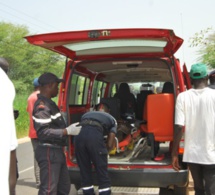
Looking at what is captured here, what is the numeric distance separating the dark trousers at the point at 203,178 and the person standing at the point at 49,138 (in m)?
1.44

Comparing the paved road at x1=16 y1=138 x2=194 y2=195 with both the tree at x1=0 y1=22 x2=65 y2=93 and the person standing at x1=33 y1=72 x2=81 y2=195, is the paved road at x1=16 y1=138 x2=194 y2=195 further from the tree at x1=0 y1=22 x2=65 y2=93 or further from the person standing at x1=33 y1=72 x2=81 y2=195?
the tree at x1=0 y1=22 x2=65 y2=93

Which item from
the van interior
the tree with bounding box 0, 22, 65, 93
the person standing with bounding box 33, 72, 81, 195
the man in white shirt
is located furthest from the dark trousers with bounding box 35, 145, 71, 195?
the tree with bounding box 0, 22, 65, 93

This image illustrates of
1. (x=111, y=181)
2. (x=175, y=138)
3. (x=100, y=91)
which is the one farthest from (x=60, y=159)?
(x=100, y=91)

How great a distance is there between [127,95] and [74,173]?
3.27m

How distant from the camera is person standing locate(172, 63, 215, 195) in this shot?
149 inches

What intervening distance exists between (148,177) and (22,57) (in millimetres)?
36643

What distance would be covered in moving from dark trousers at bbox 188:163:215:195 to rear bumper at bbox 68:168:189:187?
0.51 metres

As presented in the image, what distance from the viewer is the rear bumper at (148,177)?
451cm

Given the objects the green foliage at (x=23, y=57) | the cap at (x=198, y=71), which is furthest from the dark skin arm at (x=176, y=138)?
the green foliage at (x=23, y=57)

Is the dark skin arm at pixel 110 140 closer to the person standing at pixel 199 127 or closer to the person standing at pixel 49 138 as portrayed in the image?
the person standing at pixel 49 138

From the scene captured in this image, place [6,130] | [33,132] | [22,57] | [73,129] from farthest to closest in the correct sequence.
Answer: [22,57] → [33,132] → [73,129] → [6,130]

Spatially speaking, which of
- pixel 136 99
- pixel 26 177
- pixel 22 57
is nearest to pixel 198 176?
pixel 136 99

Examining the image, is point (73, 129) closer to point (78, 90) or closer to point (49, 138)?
point (49, 138)

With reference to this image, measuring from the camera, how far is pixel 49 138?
13.8ft
